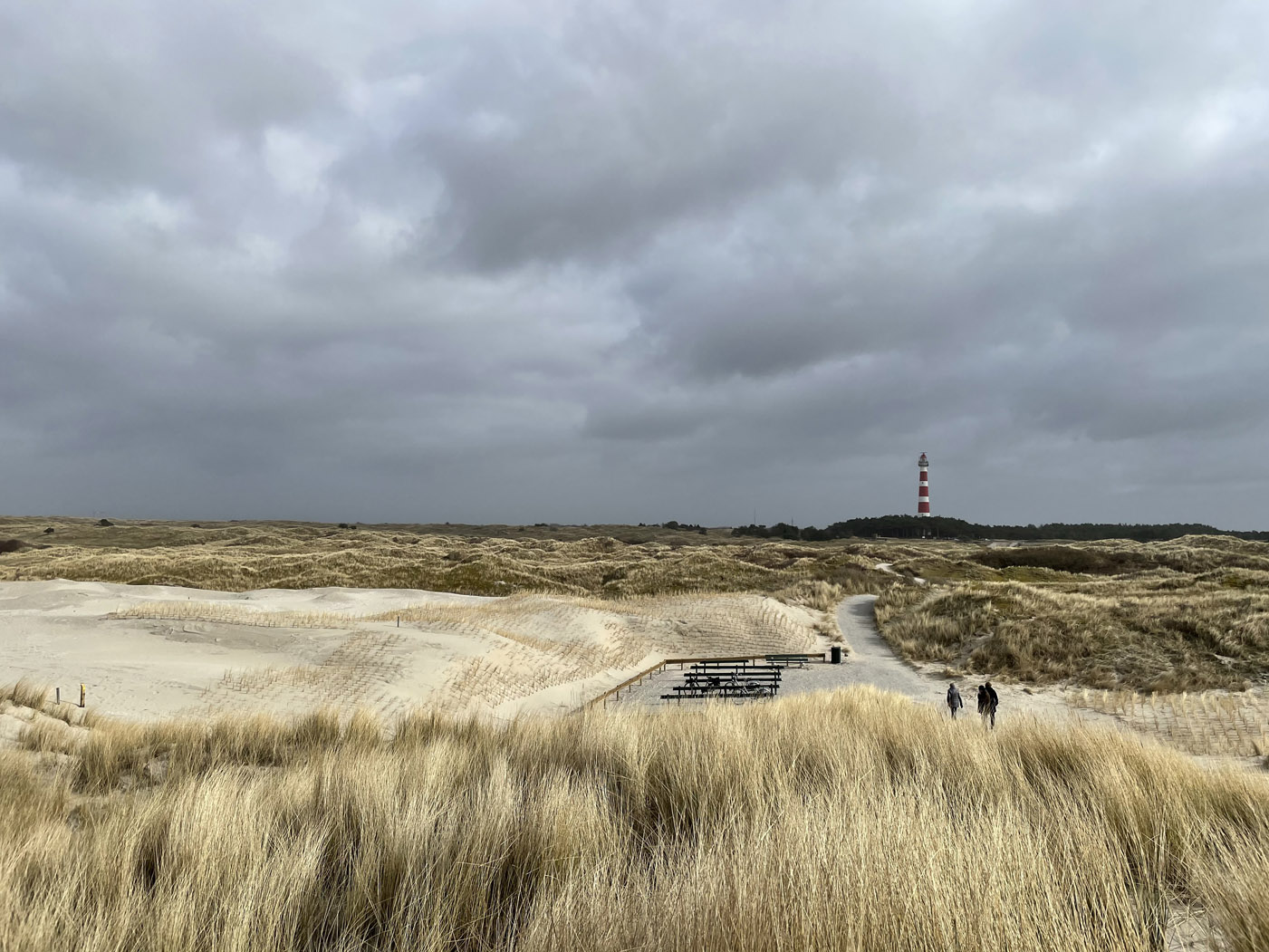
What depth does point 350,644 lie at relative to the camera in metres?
22.0

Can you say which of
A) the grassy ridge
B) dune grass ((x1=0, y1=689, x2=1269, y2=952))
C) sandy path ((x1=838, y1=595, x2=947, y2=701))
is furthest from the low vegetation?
dune grass ((x1=0, y1=689, x2=1269, y2=952))

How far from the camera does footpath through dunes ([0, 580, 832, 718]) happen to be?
17.4 metres

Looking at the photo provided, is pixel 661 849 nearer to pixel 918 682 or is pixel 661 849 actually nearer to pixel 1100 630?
pixel 918 682

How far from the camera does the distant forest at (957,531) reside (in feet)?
387

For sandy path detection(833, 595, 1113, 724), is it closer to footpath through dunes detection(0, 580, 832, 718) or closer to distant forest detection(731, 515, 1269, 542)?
footpath through dunes detection(0, 580, 832, 718)

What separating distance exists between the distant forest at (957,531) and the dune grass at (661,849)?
111 meters

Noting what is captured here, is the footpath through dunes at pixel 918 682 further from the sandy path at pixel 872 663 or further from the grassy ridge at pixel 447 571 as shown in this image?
the grassy ridge at pixel 447 571

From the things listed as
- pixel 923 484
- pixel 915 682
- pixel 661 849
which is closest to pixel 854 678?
pixel 915 682

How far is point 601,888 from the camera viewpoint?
3061 mm

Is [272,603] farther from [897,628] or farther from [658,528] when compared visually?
[658,528]

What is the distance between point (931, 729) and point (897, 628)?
2584cm

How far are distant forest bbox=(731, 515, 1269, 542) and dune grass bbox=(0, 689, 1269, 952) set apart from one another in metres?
111

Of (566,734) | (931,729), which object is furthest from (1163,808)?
(566,734)

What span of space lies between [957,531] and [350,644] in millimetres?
132187
